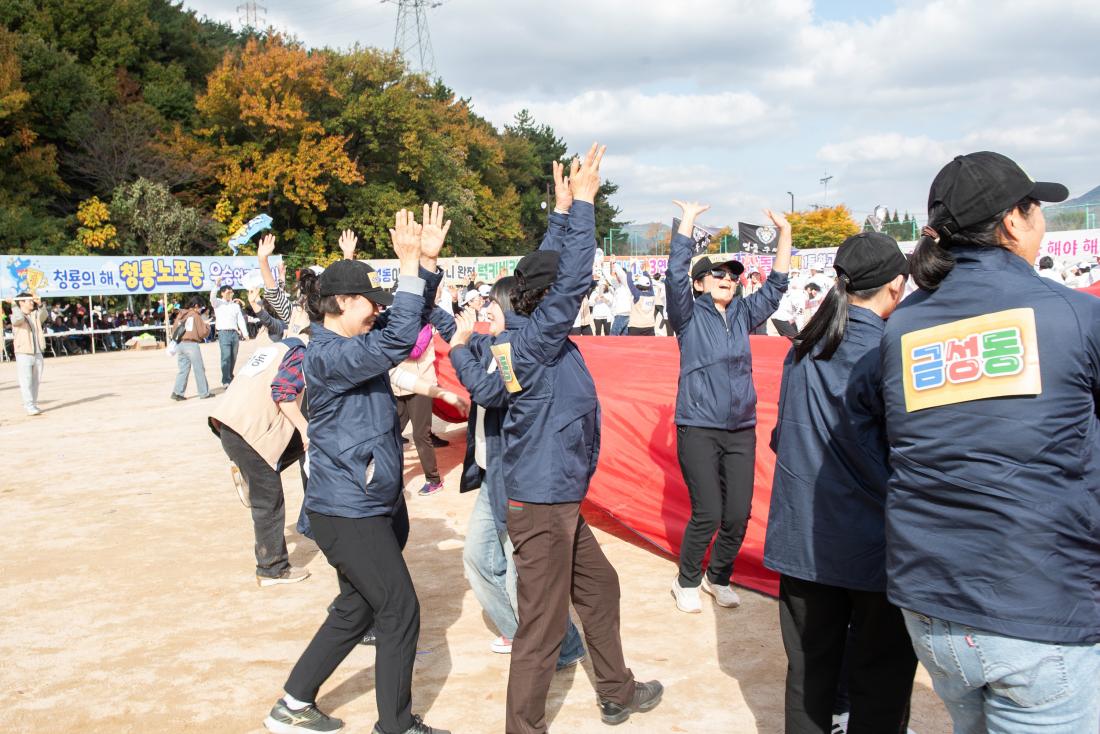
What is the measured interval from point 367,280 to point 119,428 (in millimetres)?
9517

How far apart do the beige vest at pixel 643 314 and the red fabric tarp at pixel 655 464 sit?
7974mm

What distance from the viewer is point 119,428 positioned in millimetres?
11328

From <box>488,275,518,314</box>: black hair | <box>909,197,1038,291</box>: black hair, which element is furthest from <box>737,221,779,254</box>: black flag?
<box>909,197,1038,291</box>: black hair

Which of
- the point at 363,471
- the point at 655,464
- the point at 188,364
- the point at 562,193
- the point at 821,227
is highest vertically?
the point at 821,227

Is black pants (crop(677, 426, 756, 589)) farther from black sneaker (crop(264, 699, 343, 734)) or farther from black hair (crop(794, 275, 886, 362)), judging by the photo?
black sneaker (crop(264, 699, 343, 734))

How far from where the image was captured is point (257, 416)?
513 centimetres

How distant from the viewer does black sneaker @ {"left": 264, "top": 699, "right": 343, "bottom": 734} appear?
11.4ft

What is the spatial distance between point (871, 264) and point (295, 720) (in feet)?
9.43

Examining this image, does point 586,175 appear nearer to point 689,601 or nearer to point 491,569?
point 491,569

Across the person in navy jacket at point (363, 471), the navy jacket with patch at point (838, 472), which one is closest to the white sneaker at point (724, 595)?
the person in navy jacket at point (363, 471)

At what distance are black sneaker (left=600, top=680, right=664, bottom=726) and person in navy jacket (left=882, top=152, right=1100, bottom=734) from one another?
1745mm

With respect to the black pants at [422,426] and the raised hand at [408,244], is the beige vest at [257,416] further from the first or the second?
the black pants at [422,426]

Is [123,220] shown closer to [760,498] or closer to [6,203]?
[6,203]

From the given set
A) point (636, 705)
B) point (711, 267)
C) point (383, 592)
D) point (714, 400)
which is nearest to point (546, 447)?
point (383, 592)
